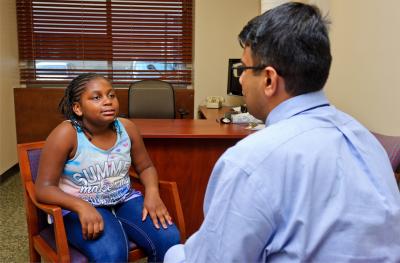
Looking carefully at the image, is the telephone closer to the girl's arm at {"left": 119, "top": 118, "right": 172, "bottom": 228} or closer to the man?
the girl's arm at {"left": 119, "top": 118, "right": 172, "bottom": 228}

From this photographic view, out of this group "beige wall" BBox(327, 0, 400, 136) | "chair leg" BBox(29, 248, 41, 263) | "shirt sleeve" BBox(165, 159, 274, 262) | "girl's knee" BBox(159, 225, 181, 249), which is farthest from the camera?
"beige wall" BBox(327, 0, 400, 136)

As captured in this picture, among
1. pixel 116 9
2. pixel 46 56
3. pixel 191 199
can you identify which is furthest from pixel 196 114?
pixel 191 199

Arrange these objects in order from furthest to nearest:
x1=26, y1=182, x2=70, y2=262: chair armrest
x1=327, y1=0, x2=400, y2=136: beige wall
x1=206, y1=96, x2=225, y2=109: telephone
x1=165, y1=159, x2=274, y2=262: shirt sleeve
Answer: x1=206, y1=96, x2=225, y2=109: telephone
x1=327, y1=0, x2=400, y2=136: beige wall
x1=26, y1=182, x2=70, y2=262: chair armrest
x1=165, y1=159, x2=274, y2=262: shirt sleeve

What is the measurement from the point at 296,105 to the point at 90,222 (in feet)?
3.15

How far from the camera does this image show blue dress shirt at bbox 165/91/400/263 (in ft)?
2.25

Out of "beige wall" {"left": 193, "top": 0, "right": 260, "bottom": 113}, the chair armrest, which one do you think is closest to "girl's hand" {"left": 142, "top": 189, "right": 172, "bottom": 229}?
the chair armrest

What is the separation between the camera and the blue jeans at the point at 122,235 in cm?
144

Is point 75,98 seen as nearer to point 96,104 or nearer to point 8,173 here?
point 96,104

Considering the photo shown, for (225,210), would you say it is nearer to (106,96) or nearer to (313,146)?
(313,146)

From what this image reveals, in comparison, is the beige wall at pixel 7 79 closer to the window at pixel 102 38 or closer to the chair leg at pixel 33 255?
the window at pixel 102 38

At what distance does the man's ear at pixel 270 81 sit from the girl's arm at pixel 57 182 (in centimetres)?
92

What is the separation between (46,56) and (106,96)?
3.27m

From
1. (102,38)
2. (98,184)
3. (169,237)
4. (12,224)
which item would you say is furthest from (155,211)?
(102,38)

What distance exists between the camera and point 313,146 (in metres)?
0.70
